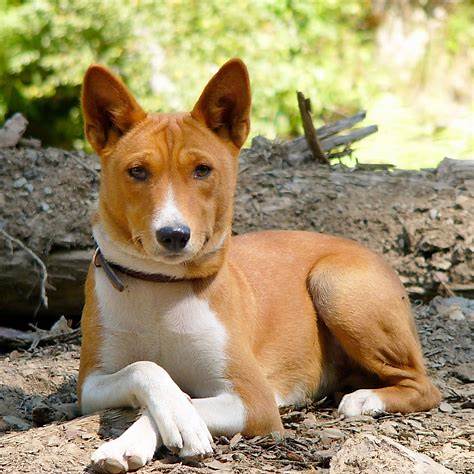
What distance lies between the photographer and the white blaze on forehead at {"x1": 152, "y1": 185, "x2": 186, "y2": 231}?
4.11 m

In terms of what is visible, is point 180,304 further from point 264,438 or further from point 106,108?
point 106,108

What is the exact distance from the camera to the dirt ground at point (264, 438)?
158 inches

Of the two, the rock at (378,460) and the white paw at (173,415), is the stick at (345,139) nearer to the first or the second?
the white paw at (173,415)

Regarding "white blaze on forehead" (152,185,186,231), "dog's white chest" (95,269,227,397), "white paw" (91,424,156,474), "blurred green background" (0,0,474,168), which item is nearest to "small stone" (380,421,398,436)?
"dog's white chest" (95,269,227,397)

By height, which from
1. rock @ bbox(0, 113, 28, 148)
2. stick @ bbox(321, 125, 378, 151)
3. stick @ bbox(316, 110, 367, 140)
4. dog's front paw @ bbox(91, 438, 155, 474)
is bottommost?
dog's front paw @ bbox(91, 438, 155, 474)

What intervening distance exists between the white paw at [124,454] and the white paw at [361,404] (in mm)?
1336

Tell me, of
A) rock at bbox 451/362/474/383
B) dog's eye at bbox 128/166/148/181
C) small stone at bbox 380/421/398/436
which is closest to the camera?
dog's eye at bbox 128/166/148/181

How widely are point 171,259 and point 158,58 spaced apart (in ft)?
26.7

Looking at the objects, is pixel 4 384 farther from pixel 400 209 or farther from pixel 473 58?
pixel 473 58

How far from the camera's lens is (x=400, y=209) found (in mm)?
6832

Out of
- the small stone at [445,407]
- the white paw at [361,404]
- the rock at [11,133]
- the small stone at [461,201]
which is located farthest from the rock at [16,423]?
the small stone at [461,201]

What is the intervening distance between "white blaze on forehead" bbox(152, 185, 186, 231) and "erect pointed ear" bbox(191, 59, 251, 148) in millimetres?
609

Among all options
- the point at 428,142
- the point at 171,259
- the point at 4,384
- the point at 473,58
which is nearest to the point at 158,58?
the point at 428,142

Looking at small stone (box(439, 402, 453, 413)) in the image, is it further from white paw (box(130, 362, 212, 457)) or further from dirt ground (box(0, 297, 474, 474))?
white paw (box(130, 362, 212, 457))
